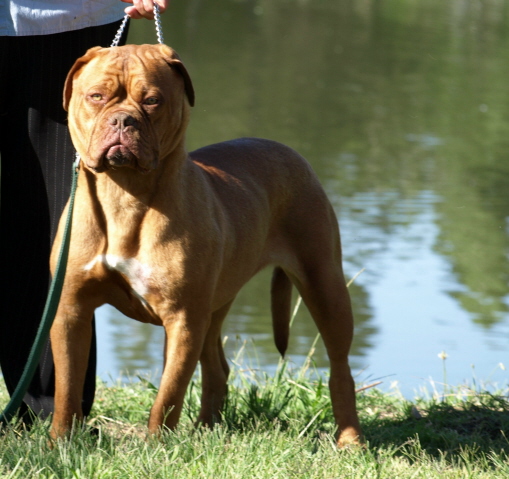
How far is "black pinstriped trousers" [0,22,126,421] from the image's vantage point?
11.8ft

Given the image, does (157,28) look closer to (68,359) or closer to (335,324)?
(68,359)

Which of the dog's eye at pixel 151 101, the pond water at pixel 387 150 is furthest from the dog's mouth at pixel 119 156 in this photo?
the pond water at pixel 387 150

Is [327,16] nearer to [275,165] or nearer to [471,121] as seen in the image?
[471,121]

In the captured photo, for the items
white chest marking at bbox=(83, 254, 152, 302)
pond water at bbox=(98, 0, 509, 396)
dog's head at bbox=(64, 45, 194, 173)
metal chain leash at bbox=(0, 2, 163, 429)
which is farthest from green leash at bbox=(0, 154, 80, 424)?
pond water at bbox=(98, 0, 509, 396)

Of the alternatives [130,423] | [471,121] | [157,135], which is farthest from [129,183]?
[471,121]

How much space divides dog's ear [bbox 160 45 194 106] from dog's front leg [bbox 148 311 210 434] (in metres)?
0.79

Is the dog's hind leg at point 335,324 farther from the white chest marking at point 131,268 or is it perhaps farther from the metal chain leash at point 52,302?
the metal chain leash at point 52,302

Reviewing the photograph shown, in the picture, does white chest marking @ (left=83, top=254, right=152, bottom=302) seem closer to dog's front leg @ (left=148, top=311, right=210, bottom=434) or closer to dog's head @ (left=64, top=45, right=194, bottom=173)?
dog's front leg @ (left=148, top=311, right=210, bottom=434)

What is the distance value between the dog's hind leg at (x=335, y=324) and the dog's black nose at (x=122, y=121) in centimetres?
132

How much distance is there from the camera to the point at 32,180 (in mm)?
3752

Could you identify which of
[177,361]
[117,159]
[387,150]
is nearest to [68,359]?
[177,361]

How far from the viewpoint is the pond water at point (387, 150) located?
689 centimetres

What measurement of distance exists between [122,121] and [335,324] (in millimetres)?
1540

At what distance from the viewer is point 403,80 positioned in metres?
18.8
